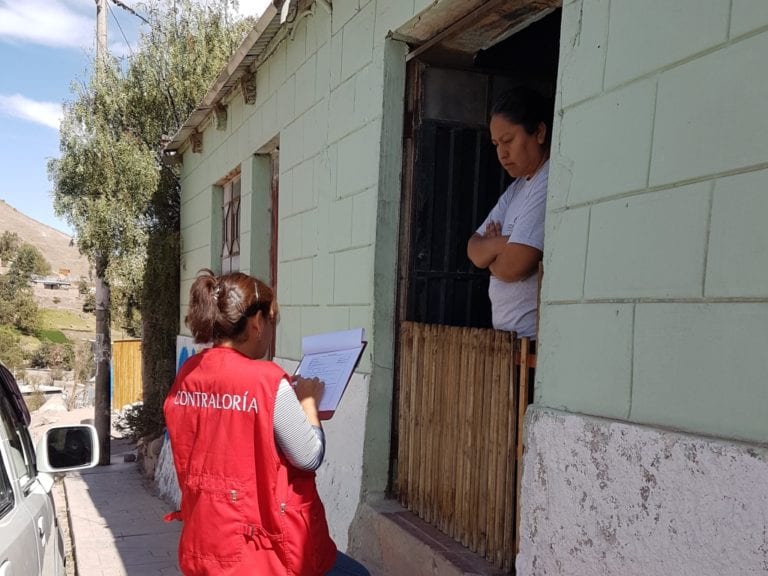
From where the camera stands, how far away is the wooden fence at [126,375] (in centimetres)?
1614

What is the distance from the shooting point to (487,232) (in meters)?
2.92

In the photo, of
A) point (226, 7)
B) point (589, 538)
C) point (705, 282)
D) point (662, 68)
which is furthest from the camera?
point (226, 7)

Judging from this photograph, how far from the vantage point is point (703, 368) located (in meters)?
1.75

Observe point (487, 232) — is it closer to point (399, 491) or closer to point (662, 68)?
point (662, 68)

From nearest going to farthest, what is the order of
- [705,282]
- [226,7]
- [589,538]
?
[705,282] → [589,538] → [226,7]

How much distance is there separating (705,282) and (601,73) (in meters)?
0.79

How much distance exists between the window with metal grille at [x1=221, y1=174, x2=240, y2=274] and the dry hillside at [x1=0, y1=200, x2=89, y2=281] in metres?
87.9

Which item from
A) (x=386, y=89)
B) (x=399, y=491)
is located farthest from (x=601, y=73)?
(x=399, y=491)

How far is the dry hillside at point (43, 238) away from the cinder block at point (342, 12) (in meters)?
91.6

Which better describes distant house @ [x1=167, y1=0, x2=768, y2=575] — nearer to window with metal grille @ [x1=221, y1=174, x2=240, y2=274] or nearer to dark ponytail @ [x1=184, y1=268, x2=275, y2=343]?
dark ponytail @ [x1=184, y1=268, x2=275, y2=343]

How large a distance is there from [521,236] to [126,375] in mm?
15416

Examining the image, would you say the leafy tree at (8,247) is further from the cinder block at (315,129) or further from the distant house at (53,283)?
the cinder block at (315,129)

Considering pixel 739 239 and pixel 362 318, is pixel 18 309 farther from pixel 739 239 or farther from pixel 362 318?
pixel 739 239

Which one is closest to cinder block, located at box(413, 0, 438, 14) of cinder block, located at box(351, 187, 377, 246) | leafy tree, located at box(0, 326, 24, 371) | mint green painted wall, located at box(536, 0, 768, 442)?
cinder block, located at box(351, 187, 377, 246)
